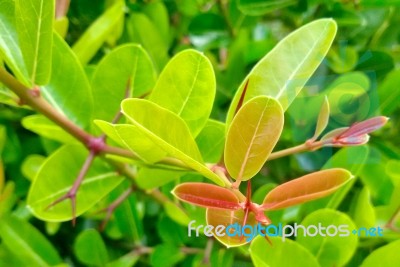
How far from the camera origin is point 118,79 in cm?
66

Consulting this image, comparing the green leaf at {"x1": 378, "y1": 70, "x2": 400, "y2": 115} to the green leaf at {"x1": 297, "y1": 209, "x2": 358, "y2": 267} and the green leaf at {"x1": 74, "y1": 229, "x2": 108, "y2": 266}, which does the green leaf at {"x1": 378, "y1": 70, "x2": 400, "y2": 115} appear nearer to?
the green leaf at {"x1": 297, "y1": 209, "x2": 358, "y2": 267}

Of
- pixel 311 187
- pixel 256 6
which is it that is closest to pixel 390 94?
pixel 256 6

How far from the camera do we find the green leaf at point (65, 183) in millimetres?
616

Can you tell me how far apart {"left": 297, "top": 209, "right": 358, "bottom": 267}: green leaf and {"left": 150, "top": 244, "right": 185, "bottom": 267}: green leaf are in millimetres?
220

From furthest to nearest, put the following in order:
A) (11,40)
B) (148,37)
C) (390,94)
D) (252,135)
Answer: (148,37) → (390,94) → (11,40) → (252,135)

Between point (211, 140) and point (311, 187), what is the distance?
0.17 meters

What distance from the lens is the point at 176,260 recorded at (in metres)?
0.80

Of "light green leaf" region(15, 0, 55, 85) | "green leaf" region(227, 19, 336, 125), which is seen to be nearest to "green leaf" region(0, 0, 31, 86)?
"light green leaf" region(15, 0, 55, 85)

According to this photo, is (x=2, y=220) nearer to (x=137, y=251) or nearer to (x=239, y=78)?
(x=137, y=251)

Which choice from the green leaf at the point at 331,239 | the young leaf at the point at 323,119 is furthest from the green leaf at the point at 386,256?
the young leaf at the point at 323,119

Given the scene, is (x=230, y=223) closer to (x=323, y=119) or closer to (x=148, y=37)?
(x=323, y=119)

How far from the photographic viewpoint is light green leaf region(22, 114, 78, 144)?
0.63 m

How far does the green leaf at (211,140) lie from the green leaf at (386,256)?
0.63 feet

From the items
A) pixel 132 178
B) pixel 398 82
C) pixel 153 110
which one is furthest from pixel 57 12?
pixel 398 82
